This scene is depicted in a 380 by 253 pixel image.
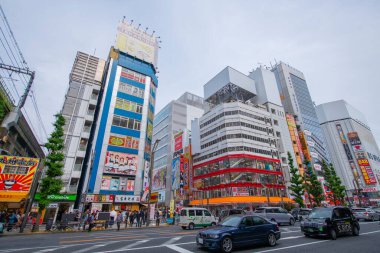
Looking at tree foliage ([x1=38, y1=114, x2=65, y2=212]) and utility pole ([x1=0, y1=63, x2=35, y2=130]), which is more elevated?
utility pole ([x1=0, y1=63, x2=35, y2=130])

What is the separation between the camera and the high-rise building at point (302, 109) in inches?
2781

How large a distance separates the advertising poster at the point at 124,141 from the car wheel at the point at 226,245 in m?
29.0

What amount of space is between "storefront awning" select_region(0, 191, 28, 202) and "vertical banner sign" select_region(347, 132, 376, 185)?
4817 inches

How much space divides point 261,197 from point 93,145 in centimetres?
3834

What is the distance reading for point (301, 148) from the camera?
225 feet

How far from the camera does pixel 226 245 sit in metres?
7.70

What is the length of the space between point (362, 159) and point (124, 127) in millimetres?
120422

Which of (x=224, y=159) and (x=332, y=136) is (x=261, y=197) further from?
(x=332, y=136)

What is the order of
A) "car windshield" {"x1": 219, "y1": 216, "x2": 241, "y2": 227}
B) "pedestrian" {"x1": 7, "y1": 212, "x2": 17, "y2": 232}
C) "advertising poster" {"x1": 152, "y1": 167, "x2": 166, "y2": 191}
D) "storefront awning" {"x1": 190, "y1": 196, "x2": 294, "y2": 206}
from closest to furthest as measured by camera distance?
"car windshield" {"x1": 219, "y1": 216, "x2": 241, "y2": 227}
"pedestrian" {"x1": 7, "y1": 212, "x2": 17, "y2": 232}
"storefront awning" {"x1": 190, "y1": 196, "x2": 294, "y2": 206}
"advertising poster" {"x1": 152, "y1": 167, "x2": 166, "y2": 191}

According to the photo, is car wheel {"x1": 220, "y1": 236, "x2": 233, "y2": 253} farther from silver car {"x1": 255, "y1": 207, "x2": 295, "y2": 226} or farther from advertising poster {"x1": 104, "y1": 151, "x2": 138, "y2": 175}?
advertising poster {"x1": 104, "y1": 151, "x2": 138, "y2": 175}

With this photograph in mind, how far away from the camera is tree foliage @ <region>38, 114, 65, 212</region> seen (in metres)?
19.8

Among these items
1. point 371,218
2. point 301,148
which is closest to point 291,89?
point 301,148

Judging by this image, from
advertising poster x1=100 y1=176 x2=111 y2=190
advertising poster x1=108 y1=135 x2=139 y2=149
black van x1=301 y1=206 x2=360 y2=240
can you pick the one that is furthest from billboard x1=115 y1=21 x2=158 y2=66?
black van x1=301 y1=206 x2=360 y2=240

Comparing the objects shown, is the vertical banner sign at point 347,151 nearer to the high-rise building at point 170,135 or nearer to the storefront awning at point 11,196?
the high-rise building at point 170,135
